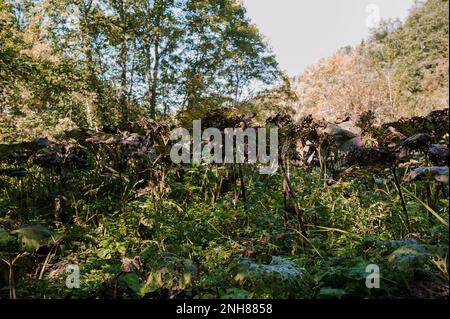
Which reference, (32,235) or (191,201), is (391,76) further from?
(32,235)

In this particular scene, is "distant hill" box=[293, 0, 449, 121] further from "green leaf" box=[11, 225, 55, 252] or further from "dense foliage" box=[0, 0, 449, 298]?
"green leaf" box=[11, 225, 55, 252]

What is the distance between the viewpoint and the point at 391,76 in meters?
20.0

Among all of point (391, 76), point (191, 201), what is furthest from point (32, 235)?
point (391, 76)

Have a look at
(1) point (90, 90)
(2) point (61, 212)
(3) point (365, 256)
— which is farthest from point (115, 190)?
(1) point (90, 90)

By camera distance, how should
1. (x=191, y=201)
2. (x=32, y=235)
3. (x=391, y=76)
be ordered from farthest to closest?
(x=391, y=76) < (x=191, y=201) < (x=32, y=235)

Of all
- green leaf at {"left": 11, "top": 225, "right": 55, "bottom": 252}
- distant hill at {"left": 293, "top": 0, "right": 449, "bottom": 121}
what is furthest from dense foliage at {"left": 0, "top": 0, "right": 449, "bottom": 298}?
distant hill at {"left": 293, "top": 0, "right": 449, "bottom": 121}

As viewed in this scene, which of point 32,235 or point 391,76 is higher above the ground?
point 391,76

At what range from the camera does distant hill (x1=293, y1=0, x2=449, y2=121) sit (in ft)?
47.7

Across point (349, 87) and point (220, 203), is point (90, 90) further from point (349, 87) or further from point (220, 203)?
point (349, 87)

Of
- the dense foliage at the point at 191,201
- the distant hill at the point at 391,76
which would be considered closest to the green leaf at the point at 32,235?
the dense foliage at the point at 191,201

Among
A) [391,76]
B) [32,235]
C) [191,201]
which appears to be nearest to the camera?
[32,235]

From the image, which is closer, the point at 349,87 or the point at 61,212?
the point at 61,212

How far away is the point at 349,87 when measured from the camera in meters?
16.5

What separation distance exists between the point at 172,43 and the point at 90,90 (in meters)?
4.69
